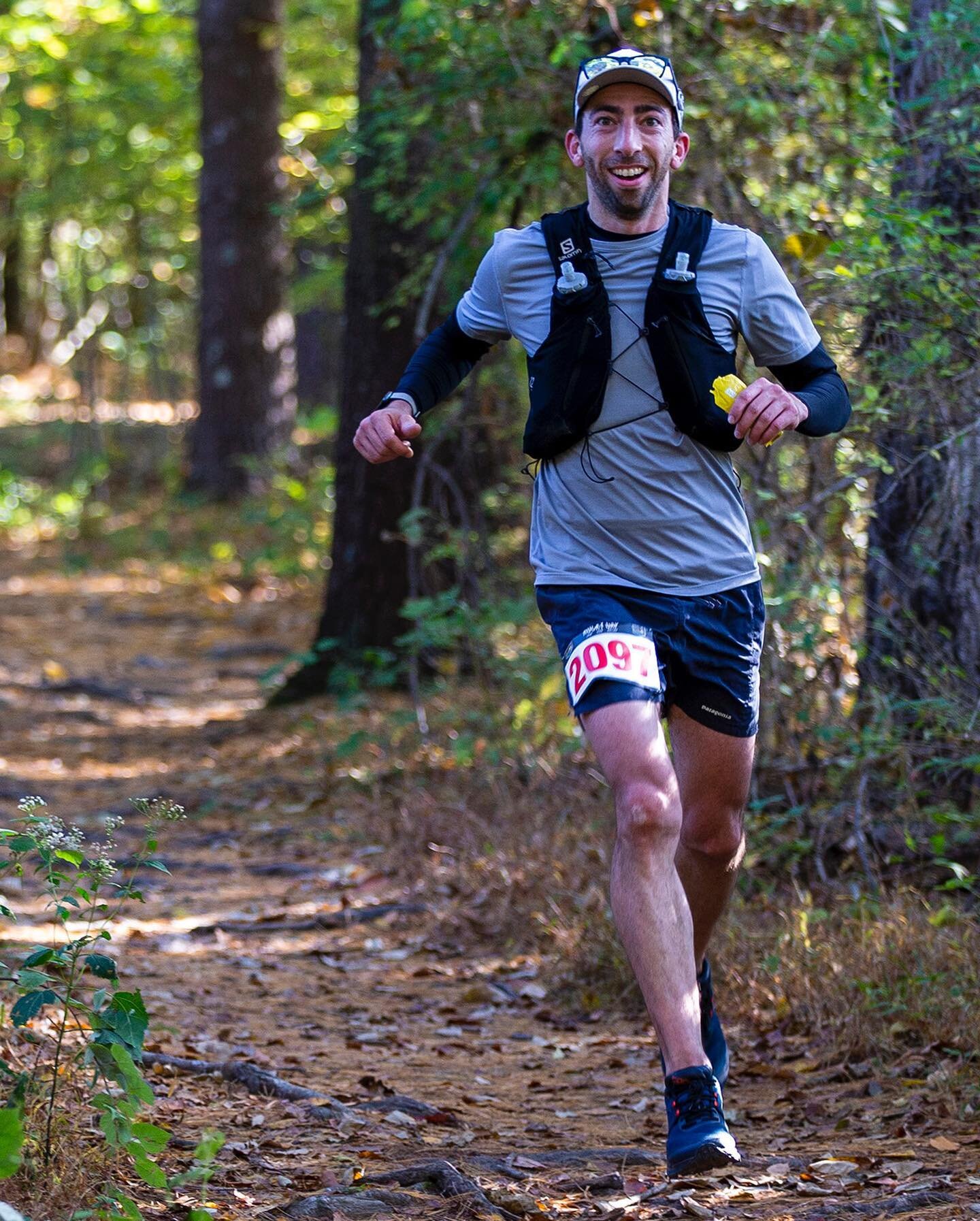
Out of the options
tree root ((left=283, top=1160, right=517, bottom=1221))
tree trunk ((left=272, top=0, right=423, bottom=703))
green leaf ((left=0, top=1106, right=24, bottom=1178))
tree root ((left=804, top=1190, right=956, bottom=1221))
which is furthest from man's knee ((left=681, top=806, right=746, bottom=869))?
tree trunk ((left=272, top=0, right=423, bottom=703))

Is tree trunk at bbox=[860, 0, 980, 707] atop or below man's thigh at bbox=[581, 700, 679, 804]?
atop

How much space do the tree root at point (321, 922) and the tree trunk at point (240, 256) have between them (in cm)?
976

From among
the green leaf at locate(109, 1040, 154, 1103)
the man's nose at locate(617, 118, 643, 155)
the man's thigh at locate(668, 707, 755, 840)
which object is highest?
the man's nose at locate(617, 118, 643, 155)

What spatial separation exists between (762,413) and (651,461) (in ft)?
1.17

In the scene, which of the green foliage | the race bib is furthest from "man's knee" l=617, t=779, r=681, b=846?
the green foliage

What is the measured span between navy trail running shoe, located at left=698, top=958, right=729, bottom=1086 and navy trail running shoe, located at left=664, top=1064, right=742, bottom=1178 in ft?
2.40

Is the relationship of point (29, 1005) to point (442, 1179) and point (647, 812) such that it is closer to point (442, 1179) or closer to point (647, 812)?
point (442, 1179)

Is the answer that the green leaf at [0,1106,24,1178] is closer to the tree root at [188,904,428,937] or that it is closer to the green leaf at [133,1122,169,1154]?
the green leaf at [133,1122,169,1154]

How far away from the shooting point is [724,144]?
19.5 feet

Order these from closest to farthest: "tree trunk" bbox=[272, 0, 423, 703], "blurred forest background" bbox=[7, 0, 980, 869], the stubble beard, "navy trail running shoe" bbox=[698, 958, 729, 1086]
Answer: the stubble beard → "navy trail running shoe" bbox=[698, 958, 729, 1086] → "blurred forest background" bbox=[7, 0, 980, 869] → "tree trunk" bbox=[272, 0, 423, 703]

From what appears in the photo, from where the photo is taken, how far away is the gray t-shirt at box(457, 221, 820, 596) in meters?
3.73

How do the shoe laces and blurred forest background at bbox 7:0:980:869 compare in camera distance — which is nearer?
the shoe laces

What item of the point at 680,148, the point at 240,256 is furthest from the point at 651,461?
the point at 240,256

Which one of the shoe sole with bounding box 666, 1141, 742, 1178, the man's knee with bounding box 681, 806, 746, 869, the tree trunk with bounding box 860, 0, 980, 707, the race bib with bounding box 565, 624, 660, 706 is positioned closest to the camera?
the shoe sole with bounding box 666, 1141, 742, 1178
